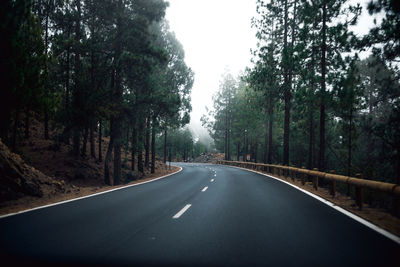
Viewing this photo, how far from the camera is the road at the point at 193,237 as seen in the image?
380 centimetres

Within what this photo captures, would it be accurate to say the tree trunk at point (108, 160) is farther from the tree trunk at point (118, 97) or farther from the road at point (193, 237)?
the road at point (193, 237)

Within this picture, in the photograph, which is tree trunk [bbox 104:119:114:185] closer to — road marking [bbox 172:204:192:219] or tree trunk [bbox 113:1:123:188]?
tree trunk [bbox 113:1:123:188]

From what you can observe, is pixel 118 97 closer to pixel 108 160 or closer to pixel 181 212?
pixel 108 160

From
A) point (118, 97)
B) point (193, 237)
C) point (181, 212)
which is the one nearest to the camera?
point (193, 237)

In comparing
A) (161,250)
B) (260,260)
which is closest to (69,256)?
(161,250)

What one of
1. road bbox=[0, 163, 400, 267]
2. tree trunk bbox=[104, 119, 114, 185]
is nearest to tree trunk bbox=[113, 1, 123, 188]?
tree trunk bbox=[104, 119, 114, 185]

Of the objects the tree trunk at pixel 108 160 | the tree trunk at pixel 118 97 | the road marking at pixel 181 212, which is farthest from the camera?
the tree trunk at pixel 108 160

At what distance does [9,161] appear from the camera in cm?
→ 971

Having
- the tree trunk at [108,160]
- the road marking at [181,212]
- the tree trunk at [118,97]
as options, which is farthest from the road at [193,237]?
the tree trunk at [108,160]

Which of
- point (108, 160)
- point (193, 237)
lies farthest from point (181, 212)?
point (108, 160)

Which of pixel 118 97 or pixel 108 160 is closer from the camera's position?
pixel 118 97

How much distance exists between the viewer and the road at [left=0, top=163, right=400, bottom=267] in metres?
3.80

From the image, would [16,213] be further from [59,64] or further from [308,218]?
[59,64]

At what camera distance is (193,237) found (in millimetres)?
4836
